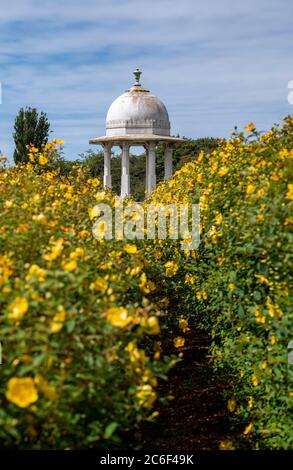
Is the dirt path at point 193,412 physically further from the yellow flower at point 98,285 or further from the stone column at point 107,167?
the stone column at point 107,167

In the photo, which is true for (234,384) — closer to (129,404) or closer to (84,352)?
(129,404)

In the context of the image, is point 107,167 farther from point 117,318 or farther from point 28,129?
point 117,318

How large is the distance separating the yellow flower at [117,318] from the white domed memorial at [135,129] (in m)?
21.3

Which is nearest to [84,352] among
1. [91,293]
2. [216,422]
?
[91,293]

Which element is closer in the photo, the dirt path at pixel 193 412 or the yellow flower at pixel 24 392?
the yellow flower at pixel 24 392

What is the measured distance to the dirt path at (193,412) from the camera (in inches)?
183

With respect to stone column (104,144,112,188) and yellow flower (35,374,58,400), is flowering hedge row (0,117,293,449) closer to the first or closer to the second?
yellow flower (35,374,58,400)

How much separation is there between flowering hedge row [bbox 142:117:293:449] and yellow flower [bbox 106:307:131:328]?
3.85ft

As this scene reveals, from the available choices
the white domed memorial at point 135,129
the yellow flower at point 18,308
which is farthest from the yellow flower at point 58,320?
the white domed memorial at point 135,129

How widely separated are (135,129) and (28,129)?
599 cm

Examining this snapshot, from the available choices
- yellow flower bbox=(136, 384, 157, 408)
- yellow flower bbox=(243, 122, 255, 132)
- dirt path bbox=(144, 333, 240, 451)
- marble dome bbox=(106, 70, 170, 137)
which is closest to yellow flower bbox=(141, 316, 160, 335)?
yellow flower bbox=(136, 384, 157, 408)

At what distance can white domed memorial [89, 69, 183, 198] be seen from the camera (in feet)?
79.7

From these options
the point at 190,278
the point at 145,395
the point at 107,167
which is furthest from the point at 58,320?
the point at 107,167
